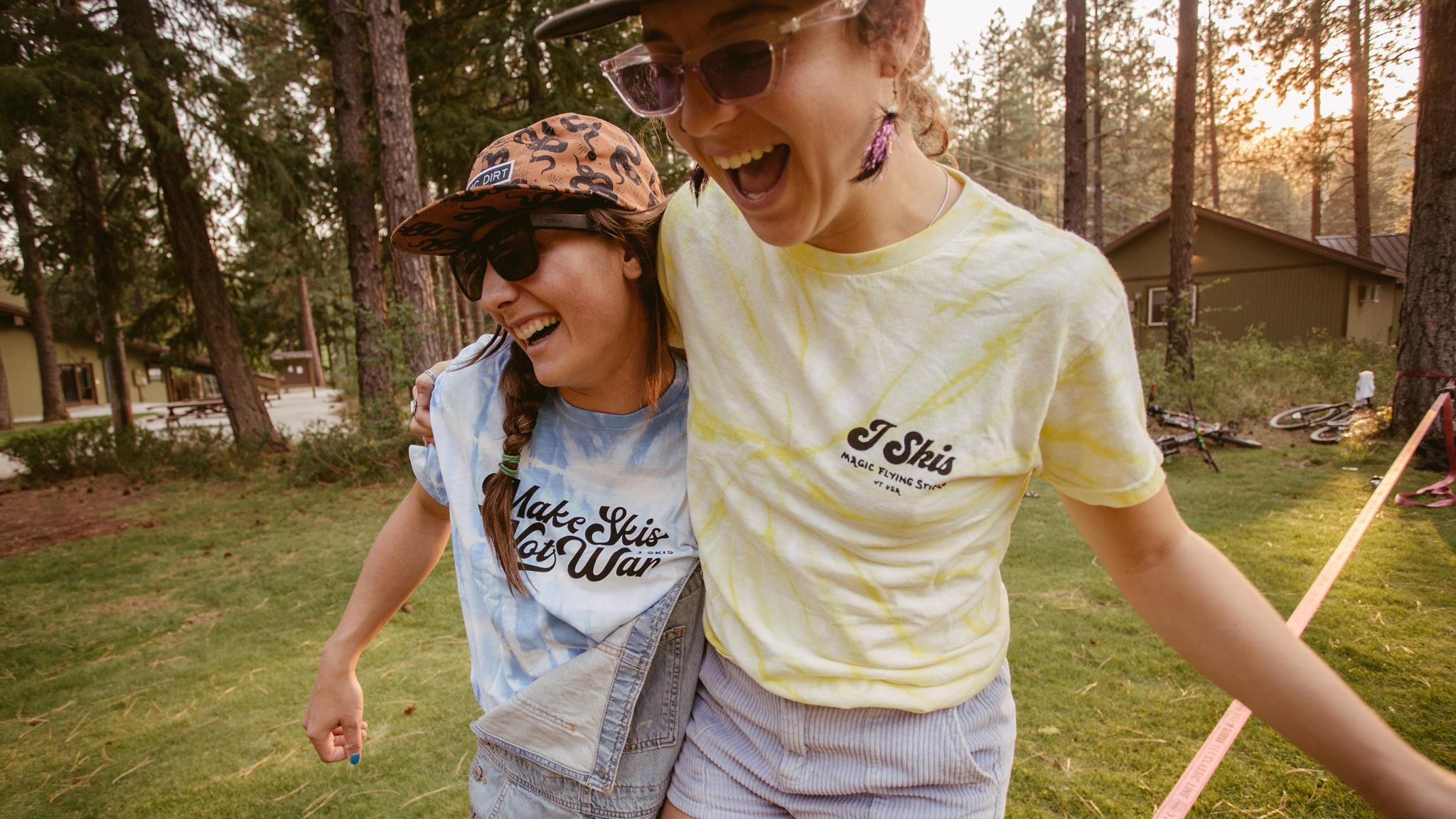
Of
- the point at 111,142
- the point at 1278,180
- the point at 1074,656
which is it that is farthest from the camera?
the point at 1278,180

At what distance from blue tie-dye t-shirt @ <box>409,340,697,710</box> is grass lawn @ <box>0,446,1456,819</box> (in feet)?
7.78

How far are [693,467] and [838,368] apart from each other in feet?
1.25

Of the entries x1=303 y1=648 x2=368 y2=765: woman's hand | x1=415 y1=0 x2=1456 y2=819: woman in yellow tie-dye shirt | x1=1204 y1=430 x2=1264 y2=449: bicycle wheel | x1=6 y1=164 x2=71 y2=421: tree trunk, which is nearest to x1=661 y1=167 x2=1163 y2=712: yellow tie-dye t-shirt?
x1=415 y1=0 x2=1456 y2=819: woman in yellow tie-dye shirt

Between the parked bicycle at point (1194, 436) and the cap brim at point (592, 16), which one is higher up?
the cap brim at point (592, 16)

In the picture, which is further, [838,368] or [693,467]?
[693,467]

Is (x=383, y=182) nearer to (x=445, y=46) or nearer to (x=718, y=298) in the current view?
(x=445, y=46)

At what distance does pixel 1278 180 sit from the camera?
54906 millimetres

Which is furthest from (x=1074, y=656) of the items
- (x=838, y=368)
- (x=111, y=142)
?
(x=111, y=142)

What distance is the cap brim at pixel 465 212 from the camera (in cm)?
146

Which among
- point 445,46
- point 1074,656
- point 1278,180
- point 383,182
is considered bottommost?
point 1074,656

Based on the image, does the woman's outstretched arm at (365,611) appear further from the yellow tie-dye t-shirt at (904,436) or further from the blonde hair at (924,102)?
the blonde hair at (924,102)

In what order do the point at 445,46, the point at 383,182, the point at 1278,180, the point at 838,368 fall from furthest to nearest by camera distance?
1. the point at 1278,180
2. the point at 445,46
3. the point at 383,182
4. the point at 838,368

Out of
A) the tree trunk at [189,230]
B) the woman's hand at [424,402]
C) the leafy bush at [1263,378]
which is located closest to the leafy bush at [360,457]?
the tree trunk at [189,230]

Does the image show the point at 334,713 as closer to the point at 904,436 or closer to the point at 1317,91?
the point at 904,436
